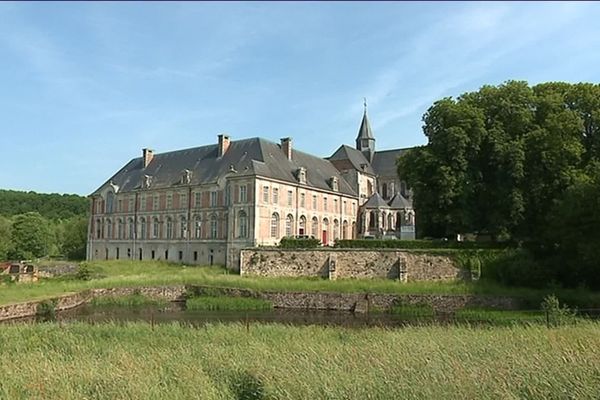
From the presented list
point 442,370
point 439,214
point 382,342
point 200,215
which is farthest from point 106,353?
point 200,215

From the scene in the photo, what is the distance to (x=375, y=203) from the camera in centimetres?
4591

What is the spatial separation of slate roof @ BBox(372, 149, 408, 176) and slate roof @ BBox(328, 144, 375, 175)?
909mm

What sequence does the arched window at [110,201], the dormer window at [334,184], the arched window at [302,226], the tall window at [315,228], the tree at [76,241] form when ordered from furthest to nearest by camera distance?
the tree at [76,241]
the arched window at [110,201]
the dormer window at [334,184]
the tall window at [315,228]
the arched window at [302,226]

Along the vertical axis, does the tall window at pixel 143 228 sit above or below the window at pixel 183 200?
below

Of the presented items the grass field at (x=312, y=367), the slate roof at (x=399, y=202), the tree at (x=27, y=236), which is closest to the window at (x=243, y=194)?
the slate roof at (x=399, y=202)

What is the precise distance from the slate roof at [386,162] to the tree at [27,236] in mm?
35159

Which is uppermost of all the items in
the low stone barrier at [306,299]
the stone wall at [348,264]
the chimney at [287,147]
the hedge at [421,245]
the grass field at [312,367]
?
the chimney at [287,147]

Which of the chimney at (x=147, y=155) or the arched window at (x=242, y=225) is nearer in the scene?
the arched window at (x=242, y=225)

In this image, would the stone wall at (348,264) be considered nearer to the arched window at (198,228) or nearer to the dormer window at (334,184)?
the arched window at (198,228)

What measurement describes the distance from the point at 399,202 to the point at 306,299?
2263 cm

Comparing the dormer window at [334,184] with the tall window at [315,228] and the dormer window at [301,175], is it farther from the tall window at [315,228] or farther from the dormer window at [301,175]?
the dormer window at [301,175]

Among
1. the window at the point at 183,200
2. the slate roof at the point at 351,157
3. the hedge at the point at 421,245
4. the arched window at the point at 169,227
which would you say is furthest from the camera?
the slate roof at the point at 351,157

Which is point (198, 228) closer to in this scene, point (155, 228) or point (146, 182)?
point (155, 228)

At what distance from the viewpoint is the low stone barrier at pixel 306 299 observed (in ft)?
74.9
